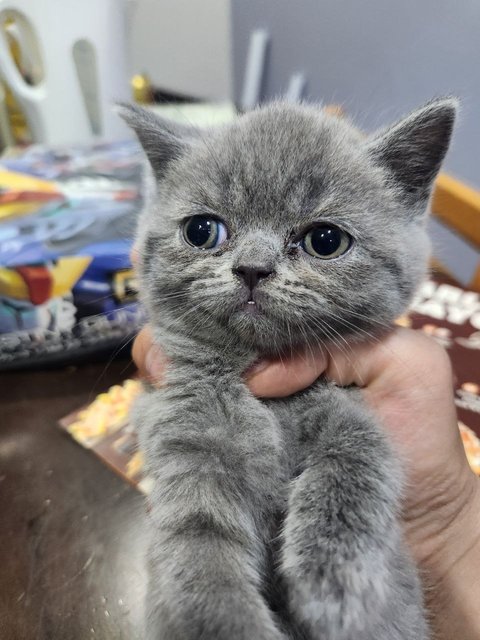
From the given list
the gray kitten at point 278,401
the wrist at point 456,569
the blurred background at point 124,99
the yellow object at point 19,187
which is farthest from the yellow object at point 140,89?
the wrist at point 456,569

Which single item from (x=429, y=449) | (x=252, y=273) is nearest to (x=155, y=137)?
(x=252, y=273)

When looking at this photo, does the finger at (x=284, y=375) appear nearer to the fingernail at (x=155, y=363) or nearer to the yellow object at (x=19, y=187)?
the fingernail at (x=155, y=363)

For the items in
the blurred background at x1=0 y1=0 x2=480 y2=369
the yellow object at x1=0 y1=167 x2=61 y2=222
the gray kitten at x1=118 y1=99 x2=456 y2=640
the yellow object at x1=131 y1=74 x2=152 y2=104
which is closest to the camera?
the gray kitten at x1=118 y1=99 x2=456 y2=640

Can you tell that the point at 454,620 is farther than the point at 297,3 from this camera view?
No

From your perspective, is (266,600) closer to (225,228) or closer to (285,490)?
(285,490)

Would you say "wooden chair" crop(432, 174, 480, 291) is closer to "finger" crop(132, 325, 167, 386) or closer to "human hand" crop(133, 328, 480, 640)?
"human hand" crop(133, 328, 480, 640)

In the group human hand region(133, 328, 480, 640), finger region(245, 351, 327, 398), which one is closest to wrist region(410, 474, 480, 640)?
human hand region(133, 328, 480, 640)

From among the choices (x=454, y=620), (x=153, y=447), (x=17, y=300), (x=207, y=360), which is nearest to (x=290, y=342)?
(x=207, y=360)
